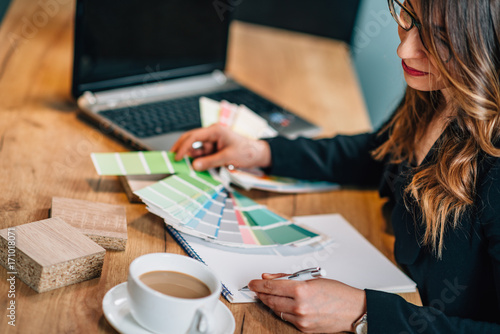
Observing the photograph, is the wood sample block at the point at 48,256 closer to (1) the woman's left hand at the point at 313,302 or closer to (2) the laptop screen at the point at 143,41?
(1) the woman's left hand at the point at 313,302

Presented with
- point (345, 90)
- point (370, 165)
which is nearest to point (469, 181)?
point (370, 165)

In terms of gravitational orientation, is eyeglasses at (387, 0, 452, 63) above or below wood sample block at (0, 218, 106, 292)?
above

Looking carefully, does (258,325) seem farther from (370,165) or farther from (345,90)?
(345,90)

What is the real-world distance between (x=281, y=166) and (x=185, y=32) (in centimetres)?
48

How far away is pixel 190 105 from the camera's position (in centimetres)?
132

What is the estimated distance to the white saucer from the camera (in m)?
0.65

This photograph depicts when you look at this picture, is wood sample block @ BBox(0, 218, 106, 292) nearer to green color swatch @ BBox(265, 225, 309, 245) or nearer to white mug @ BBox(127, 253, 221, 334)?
white mug @ BBox(127, 253, 221, 334)

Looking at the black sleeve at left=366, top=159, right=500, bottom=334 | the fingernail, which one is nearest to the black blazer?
the black sleeve at left=366, top=159, right=500, bottom=334

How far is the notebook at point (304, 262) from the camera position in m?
0.82

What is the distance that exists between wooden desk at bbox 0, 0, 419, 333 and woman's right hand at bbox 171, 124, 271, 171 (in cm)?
8

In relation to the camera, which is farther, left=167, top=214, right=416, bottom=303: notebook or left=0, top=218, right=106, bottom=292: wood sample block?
left=167, top=214, right=416, bottom=303: notebook

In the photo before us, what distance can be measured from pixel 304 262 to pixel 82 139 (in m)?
0.55

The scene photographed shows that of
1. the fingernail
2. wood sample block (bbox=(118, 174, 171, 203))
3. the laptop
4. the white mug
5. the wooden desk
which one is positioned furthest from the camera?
the laptop

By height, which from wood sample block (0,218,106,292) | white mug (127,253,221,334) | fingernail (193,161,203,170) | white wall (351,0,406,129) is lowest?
white wall (351,0,406,129)
